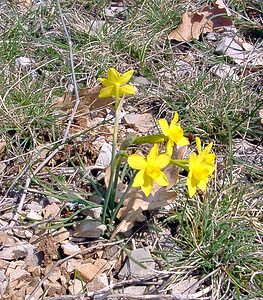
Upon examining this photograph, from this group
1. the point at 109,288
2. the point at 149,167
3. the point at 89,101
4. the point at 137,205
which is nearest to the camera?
the point at 149,167

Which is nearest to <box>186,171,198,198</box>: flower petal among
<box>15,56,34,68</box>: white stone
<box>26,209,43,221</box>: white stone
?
<box>26,209,43,221</box>: white stone

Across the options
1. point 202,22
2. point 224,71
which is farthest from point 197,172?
point 202,22

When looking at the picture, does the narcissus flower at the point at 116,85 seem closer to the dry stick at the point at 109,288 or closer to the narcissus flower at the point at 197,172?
the narcissus flower at the point at 197,172

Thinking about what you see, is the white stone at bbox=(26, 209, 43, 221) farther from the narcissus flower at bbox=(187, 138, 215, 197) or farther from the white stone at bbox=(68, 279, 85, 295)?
the narcissus flower at bbox=(187, 138, 215, 197)

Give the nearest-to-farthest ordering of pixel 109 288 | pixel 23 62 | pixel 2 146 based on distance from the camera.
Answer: pixel 109 288 → pixel 2 146 → pixel 23 62

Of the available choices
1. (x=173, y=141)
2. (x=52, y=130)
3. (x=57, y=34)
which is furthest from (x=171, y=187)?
(x=57, y=34)

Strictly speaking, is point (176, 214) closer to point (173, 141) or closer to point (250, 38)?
point (173, 141)

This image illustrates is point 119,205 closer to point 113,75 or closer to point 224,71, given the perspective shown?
point 113,75
